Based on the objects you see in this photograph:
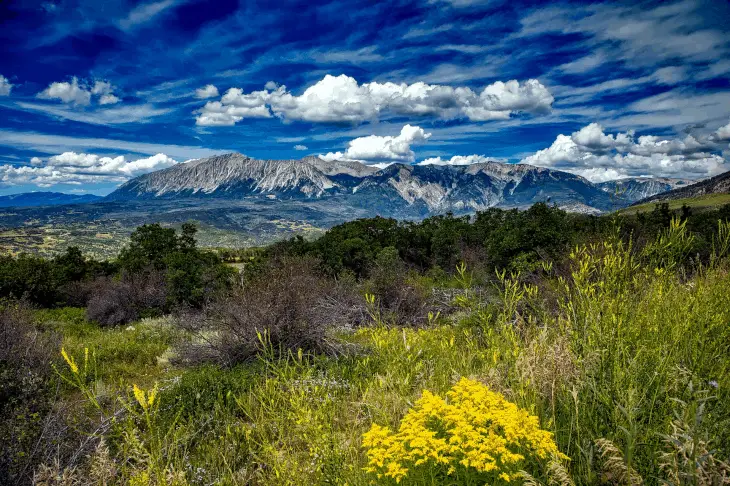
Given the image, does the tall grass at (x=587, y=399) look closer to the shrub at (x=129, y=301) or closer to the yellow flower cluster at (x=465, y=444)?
Answer: the yellow flower cluster at (x=465, y=444)

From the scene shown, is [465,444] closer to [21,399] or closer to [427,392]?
[427,392]

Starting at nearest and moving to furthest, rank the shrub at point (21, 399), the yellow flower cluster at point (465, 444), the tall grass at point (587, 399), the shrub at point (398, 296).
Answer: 1. the yellow flower cluster at point (465, 444)
2. the tall grass at point (587, 399)
3. the shrub at point (21, 399)
4. the shrub at point (398, 296)

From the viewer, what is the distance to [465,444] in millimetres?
2160

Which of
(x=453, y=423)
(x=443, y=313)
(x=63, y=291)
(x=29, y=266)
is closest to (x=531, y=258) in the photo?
(x=443, y=313)

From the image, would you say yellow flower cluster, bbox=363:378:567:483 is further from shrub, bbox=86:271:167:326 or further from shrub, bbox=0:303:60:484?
shrub, bbox=86:271:167:326

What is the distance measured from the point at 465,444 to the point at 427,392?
59cm

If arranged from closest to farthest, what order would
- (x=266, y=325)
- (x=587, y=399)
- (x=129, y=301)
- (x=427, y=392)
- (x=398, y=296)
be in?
(x=427, y=392) < (x=587, y=399) < (x=266, y=325) < (x=398, y=296) < (x=129, y=301)

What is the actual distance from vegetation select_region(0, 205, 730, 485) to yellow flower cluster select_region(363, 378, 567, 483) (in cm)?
2

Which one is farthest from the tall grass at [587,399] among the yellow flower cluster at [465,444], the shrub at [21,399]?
the shrub at [21,399]

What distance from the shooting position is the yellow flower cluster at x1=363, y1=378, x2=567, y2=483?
2.16 m

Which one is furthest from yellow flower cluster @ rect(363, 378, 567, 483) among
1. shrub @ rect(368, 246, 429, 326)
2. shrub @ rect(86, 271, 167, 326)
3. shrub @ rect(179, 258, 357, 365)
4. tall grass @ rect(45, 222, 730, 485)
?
shrub @ rect(86, 271, 167, 326)

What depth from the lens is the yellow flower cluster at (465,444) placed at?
7.10 ft

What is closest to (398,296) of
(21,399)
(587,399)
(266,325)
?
(266,325)

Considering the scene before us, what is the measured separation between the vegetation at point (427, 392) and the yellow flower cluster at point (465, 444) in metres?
0.02
